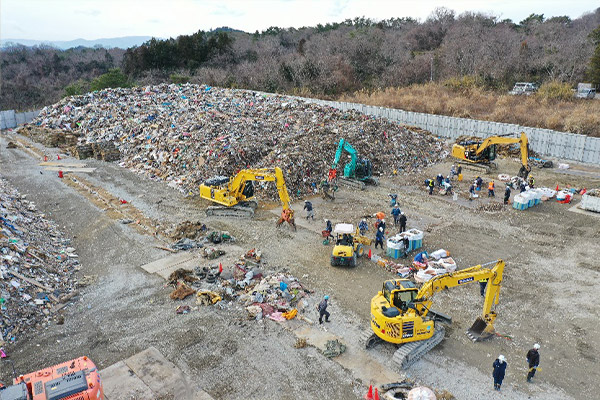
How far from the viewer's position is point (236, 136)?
82.0ft

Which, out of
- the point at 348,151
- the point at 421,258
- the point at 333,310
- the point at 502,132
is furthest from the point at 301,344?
the point at 502,132

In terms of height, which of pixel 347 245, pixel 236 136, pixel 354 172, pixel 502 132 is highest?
pixel 236 136

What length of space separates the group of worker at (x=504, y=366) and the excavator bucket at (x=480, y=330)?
1380mm

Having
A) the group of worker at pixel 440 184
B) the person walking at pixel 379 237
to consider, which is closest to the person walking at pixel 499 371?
the person walking at pixel 379 237

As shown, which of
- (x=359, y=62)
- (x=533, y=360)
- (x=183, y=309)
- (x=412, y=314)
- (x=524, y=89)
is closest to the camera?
(x=533, y=360)

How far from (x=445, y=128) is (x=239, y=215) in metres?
20.3

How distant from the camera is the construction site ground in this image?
9508 millimetres

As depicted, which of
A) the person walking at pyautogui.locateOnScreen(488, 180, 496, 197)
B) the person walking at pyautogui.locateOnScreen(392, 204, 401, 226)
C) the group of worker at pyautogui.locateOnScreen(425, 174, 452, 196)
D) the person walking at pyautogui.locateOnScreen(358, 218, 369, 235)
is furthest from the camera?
the group of worker at pyautogui.locateOnScreen(425, 174, 452, 196)

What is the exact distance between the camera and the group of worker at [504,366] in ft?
28.7

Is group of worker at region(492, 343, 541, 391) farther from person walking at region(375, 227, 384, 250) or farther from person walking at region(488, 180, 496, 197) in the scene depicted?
person walking at region(488, 180, 496, 197)

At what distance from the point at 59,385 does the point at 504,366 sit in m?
8.40

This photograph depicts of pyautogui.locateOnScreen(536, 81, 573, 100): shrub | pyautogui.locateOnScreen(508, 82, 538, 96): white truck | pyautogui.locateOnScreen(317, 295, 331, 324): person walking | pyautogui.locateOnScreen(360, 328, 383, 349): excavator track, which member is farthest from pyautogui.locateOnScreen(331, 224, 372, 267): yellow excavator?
pyautogui.locateOnScreen(508, 82, 538, 96): white truck

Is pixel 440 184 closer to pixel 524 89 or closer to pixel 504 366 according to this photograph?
pixel 504 366

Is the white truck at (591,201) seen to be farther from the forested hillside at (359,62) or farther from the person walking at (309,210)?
the forested hillside at (359,62)
